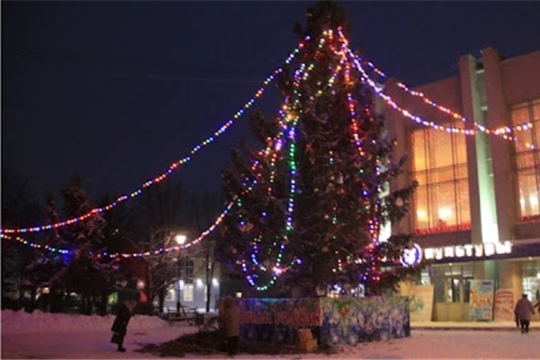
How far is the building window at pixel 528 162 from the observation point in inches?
1206

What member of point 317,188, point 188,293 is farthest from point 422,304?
point 188,293

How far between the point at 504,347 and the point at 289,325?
5699 mm

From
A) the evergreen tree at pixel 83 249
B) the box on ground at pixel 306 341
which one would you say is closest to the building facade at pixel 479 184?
the box on ground at pixel 306 341

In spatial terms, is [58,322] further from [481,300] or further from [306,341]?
[481,300]

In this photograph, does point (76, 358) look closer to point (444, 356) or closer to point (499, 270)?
point (444, 356)

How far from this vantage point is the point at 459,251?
30062 millimetres

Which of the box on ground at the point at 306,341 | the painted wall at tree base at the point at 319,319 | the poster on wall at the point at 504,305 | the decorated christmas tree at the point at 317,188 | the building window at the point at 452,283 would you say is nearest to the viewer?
the box on ground at the point at 306,341

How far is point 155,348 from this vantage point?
16297 mm

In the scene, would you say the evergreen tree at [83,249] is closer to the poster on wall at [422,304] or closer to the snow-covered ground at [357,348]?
the snow-covered ground at [357,348]

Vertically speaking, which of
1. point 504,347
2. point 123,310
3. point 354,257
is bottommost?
point 504,347

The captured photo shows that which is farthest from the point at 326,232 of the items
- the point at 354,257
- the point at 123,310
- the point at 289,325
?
the point at 123,310

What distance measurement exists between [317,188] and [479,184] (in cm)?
A: 1685

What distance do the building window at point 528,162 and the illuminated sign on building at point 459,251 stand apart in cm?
297

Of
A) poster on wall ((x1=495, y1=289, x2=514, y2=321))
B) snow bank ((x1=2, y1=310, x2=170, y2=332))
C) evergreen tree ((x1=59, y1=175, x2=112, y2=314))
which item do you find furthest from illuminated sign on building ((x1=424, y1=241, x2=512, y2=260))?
evergreen tree ((x1=59, y1=175, x2=112, y2=314))
